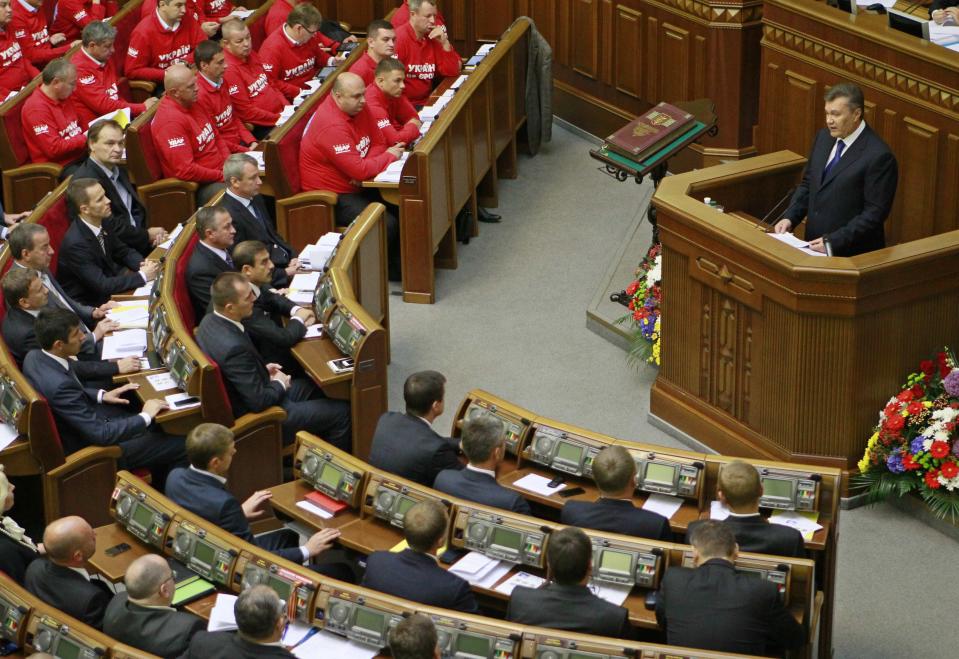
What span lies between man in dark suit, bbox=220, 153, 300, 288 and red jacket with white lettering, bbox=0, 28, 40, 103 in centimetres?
322

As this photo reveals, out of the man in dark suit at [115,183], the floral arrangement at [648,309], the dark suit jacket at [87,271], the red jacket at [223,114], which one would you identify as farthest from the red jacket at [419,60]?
the dark suit jacket at [87,271]

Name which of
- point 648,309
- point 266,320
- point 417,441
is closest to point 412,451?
point 417,441

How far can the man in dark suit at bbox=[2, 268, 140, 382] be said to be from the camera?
6.91 meters

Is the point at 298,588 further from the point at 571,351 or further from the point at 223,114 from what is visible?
the point at 223,114

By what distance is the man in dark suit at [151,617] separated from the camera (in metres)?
4.93

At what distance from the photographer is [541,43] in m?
10.8

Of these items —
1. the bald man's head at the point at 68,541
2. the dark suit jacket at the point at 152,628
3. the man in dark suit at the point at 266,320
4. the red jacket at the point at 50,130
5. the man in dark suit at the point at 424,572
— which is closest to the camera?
the dark suit jacket at the point at 152,628

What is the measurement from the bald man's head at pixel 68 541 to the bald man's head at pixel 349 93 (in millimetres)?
4253

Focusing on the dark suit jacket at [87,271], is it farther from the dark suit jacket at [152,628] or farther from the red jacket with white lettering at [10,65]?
the dark suit jacket at [152,628]

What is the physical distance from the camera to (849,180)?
22.4 feet

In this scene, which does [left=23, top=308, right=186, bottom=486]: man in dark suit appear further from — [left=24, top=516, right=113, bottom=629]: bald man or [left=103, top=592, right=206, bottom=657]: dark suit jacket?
[left=103, top=592, right=206, bottom=657]: dark suit jacket

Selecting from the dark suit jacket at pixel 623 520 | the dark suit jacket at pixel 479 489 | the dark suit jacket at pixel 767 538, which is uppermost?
the dark suit jacket at pixel 767 538

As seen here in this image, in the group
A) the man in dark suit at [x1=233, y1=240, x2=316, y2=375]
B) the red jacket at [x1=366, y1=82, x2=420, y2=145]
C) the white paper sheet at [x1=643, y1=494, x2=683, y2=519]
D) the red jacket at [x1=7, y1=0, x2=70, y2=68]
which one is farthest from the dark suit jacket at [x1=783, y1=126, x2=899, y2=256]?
the red jacket at [x1=7, y1=0, x2=70, y2=68]

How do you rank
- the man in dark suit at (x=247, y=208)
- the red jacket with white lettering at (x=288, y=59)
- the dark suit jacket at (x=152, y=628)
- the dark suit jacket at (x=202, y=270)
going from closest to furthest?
the dark suit jacket at (x=152, y=628), the dark suit jacket at (x=202, y=270), the man in dark suit at (x=247, y=208), the red jacket with white lettering at (x=288, y=59)
